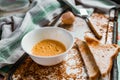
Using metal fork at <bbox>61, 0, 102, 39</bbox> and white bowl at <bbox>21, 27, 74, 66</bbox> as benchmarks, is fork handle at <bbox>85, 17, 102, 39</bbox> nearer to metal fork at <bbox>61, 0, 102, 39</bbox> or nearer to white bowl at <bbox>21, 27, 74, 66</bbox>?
metal fork at <bbox>61, 0, 102, 39</bbox>

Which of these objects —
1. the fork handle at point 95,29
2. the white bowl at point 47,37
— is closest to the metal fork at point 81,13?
the fork handle at point 95,29

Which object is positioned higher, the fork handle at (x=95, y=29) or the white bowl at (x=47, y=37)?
the white bowl at (x=47, y=37)

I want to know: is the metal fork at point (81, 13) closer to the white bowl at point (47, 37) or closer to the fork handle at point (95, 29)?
the fork handle at point (95, 29)

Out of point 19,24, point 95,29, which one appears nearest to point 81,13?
point 95,29

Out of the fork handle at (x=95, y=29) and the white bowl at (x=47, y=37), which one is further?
the fork handle at (x=95, y=29)

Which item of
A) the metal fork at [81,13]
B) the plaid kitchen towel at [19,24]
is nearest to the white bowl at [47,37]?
the plaid kitchen towel at [19,24]

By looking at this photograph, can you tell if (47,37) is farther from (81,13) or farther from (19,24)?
(81,13)
